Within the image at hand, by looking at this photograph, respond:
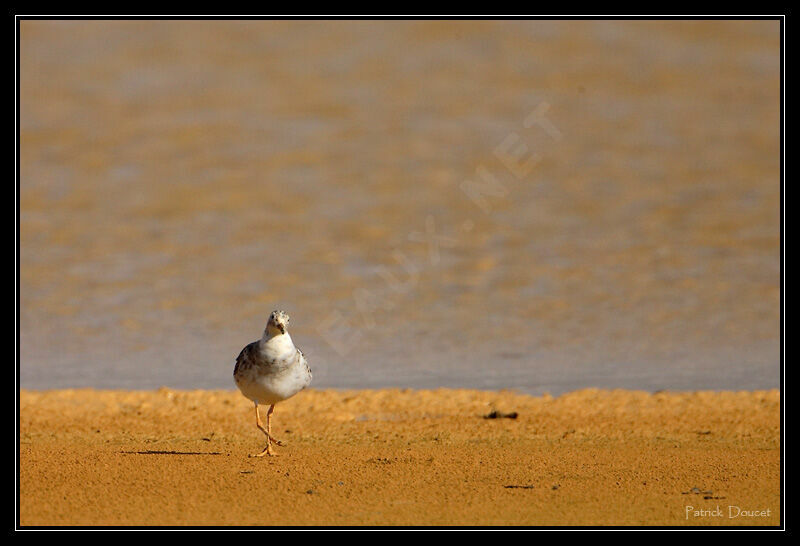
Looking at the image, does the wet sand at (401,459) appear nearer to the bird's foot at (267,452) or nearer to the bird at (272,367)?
the bird's foot at (267,452)

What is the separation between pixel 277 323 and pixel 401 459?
1403mm

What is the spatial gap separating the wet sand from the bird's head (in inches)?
38.5

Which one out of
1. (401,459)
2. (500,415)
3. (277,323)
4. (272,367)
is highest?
(277,323)

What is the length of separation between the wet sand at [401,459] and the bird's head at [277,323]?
0.98 meters

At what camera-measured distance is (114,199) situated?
64.3ft

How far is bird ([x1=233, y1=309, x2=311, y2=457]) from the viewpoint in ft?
30.4

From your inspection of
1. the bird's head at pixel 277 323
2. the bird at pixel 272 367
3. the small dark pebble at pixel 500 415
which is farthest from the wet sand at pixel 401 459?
the bird's head at pixel 277 323

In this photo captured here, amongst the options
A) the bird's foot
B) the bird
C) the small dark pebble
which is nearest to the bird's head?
the bird

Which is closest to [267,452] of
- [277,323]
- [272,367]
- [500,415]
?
[272,367]

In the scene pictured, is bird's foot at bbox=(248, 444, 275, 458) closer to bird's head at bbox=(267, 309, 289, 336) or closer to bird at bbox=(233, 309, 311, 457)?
bird at bbox=(233, 309, 311, 457)

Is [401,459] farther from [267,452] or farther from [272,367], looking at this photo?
[272,367]

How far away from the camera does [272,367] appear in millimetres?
9258
